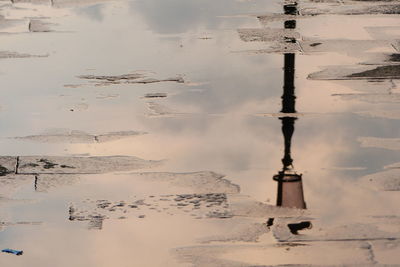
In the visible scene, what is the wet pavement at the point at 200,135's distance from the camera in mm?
7312

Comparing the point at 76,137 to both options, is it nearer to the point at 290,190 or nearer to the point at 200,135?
the point at 200,135

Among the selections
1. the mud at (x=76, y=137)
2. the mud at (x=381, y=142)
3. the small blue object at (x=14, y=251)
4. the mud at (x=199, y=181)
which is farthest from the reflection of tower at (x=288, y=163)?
the small blue object at (x=14, y=251)

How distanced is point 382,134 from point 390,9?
15.7 feet

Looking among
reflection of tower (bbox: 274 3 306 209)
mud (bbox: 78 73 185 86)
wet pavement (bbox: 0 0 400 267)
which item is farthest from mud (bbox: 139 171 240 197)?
mud (bbox: 78 73 185 86)

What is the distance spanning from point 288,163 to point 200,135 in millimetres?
969

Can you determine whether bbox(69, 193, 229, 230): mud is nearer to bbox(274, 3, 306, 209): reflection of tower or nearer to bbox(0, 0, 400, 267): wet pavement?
bbox(0, 0, 400, 267): wet pavement

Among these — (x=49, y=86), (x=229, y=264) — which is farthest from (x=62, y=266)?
(x=49, y=86)

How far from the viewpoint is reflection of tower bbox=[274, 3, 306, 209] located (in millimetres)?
7965

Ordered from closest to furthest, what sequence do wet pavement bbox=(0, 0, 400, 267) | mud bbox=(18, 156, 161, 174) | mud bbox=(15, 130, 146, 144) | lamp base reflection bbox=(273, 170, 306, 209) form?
wet pavement bbox=(0, 0, 400, 267)
lamp base reflection bbox=(273, 170, 306, 209)
mud bbox=(18, 156, 161, 174)
mud bbox=(15, 130, 146, 144)

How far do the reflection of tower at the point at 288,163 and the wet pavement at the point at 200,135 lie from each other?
0.07 feet

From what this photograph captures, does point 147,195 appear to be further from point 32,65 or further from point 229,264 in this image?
point 32,65

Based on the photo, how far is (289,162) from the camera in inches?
340

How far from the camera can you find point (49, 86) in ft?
35.3

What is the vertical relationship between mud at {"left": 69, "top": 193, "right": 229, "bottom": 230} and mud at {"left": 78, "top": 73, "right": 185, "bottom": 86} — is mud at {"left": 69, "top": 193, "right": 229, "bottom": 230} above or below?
below
